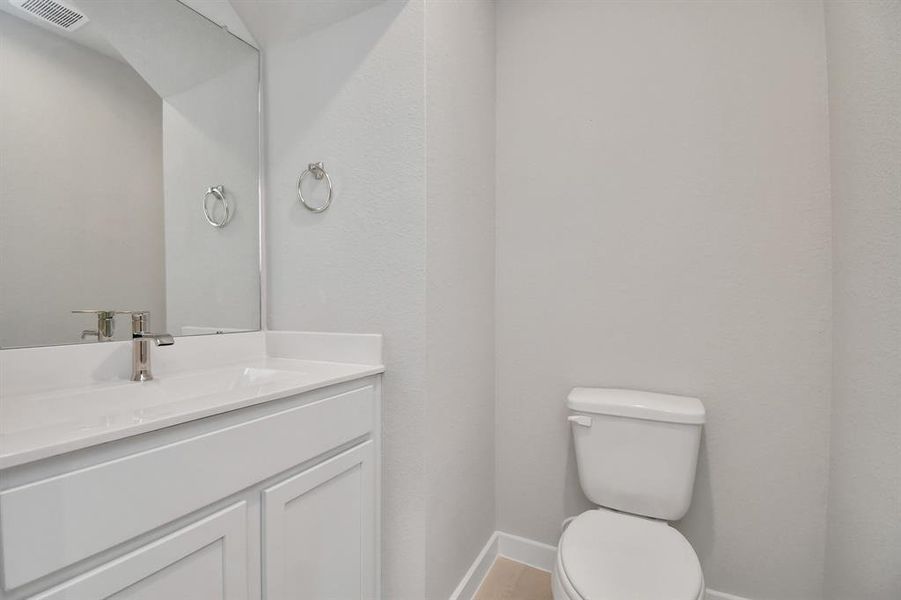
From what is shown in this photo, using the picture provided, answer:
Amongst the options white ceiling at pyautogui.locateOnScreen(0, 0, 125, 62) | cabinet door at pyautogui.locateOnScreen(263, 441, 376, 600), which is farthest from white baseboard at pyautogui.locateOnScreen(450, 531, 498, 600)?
white ceiling at pyautogui.locateOnScreen(0, 0, 125, 62)

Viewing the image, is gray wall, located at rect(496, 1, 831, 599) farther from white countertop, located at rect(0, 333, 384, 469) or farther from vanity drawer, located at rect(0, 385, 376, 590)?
vanity drawer, located at rect(0, 385, 376, 590)

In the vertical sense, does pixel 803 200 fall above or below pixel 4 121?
below

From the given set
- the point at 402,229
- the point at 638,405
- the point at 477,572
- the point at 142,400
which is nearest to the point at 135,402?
the point at 142,400

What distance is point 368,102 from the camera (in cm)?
129

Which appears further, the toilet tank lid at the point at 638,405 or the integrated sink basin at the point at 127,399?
the toilet tank lid at the point at 638,405

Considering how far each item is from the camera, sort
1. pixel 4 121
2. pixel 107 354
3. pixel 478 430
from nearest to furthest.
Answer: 1. pixel 4 121
2. pixel 107 354
3. pixel 478 430

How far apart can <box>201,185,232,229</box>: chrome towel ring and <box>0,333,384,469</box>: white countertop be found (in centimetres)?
43

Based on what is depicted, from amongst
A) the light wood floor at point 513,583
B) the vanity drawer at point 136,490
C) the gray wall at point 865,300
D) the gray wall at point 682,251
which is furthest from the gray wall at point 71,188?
the gray wall at point 865,300

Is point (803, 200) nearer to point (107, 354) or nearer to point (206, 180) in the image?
point (206, 180)

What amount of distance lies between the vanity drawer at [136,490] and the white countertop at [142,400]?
0.05 metres

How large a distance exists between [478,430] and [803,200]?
1.34 metres

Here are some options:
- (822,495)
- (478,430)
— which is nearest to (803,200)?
(822,495)

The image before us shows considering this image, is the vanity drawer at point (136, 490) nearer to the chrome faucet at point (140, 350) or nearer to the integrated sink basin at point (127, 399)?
the integrated sink basin at point (127, 399)

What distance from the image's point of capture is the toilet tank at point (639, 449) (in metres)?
1.29
